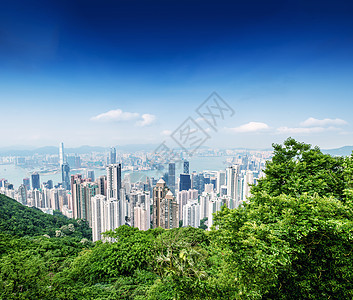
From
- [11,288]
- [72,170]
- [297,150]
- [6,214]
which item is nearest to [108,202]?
[6,214]

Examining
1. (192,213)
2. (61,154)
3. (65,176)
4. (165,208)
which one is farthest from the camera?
(61,154)

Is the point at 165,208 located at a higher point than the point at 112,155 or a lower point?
lower

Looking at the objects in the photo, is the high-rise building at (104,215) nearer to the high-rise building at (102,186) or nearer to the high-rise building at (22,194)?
the high-rise building at (102,186)

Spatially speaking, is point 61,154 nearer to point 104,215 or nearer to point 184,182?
point 184,182

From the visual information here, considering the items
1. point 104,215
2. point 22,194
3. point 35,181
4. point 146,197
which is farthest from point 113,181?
point 35,181

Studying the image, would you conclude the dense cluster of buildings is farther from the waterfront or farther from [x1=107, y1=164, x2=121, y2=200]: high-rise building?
the waterfront

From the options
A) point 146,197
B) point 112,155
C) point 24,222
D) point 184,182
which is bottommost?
point 184,182

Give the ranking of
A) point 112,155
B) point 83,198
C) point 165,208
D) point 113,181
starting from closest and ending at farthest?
point 165,208, point 83,198, point 113,181, point 112,155
